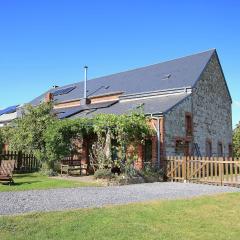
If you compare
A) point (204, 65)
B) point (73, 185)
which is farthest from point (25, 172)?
point (204, 65)

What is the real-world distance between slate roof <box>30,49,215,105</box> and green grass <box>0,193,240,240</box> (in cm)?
1758

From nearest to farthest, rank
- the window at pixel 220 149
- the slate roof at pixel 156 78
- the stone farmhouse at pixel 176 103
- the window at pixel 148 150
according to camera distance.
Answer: the window at pixel 148 150 < the stone farmhouse at pixel 176 103 < the slate roof at pixel 156 78 < the window at pixel 220 149

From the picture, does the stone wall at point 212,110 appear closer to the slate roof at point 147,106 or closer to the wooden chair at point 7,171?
the slate roof at point 147,106

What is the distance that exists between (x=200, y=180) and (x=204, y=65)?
1200 centimetres

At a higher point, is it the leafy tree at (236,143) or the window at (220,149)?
the leafy tree at (236,143)

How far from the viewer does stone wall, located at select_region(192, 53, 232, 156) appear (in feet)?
93.5

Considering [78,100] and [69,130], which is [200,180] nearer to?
[69,130]

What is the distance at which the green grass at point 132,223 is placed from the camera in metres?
8.02

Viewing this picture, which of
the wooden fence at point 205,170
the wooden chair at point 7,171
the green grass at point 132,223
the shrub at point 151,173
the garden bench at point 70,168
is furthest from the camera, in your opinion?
the garden bench at point 70,168

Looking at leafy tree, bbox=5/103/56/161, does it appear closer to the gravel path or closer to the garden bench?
the garden bench

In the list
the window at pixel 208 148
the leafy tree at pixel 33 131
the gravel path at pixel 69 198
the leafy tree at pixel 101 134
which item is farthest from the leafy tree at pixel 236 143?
the gravel path at pixel 69 198

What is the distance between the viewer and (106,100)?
110 feet

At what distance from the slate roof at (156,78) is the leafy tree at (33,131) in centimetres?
840

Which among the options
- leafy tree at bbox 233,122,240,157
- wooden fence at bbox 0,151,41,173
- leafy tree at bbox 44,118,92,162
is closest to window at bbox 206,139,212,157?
leafy tree at bbox 44,118,92,162
